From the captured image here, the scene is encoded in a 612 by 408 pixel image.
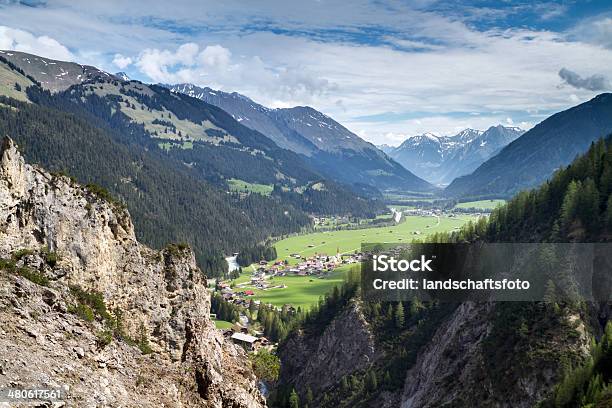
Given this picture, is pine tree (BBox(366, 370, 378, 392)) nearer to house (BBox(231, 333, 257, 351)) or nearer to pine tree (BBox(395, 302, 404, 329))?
pine tree (BBox(395, 302, 404, 329))

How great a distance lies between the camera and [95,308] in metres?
30.9

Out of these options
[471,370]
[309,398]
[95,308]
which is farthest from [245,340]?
[95,308]

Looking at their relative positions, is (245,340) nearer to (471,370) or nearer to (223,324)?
(223,324)

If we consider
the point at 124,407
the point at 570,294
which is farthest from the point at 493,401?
the point at 124,407

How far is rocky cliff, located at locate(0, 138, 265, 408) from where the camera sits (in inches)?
953

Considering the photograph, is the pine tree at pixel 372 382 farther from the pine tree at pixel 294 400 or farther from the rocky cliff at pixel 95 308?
the rocky cliff at pixel 95 308

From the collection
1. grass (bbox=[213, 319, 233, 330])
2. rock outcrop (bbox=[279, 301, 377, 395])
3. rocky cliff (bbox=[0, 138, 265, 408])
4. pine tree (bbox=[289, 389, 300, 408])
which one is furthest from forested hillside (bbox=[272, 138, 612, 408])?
rocky cliff (bbox=[0, 138, 265, 408])

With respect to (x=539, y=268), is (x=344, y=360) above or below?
below

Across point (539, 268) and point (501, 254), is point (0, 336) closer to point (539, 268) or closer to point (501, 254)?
point (539, 268)

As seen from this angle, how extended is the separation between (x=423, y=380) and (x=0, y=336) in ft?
225

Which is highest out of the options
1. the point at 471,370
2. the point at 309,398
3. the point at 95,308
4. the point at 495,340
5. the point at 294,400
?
the point at 95,308

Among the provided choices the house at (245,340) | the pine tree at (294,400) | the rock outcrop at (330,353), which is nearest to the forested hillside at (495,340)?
the rock outcrop at (330,353)

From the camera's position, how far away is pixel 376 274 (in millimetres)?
130375

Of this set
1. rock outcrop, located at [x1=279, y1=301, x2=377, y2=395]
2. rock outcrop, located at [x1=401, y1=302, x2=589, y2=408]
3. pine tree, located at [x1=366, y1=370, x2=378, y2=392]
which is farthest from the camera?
rock outcrop, located at [x1=279, y1=301, x2=377, y2=395]
